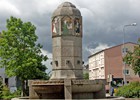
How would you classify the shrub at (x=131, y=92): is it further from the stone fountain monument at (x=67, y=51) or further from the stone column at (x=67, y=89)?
the stone column at (x=67, y=89)

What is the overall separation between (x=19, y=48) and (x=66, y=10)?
2169 cm

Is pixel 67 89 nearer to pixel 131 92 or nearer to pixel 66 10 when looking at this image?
pixel 66 10

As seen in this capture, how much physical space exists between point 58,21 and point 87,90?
4806 mm

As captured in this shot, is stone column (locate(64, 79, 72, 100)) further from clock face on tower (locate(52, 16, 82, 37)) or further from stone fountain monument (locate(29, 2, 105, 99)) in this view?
clock face on tower (locate(52, 16, 82, 37))

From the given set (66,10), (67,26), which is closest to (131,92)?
(67,26)

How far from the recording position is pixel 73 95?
19062 mm

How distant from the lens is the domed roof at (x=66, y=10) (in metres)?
20.8

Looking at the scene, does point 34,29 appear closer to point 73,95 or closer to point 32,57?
point 32,57

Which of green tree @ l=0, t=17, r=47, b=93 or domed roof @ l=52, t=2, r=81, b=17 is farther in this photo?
green tree @ l=0, t=17, r=47, b=93

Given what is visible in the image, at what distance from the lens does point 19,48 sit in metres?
41.6

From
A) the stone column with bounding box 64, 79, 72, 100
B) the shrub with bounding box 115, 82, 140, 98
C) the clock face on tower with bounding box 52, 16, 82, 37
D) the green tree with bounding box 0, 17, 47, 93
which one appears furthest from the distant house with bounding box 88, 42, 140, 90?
the stone column with bounding box 64, 79, 72, 100

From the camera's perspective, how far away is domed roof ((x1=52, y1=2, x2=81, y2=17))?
68.2 feet

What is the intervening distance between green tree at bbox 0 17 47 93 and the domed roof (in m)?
20.0

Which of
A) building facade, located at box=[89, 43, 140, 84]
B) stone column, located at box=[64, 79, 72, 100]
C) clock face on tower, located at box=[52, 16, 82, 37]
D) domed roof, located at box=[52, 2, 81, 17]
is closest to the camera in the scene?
stone column, located at box=[64, 79, 72, 100]
